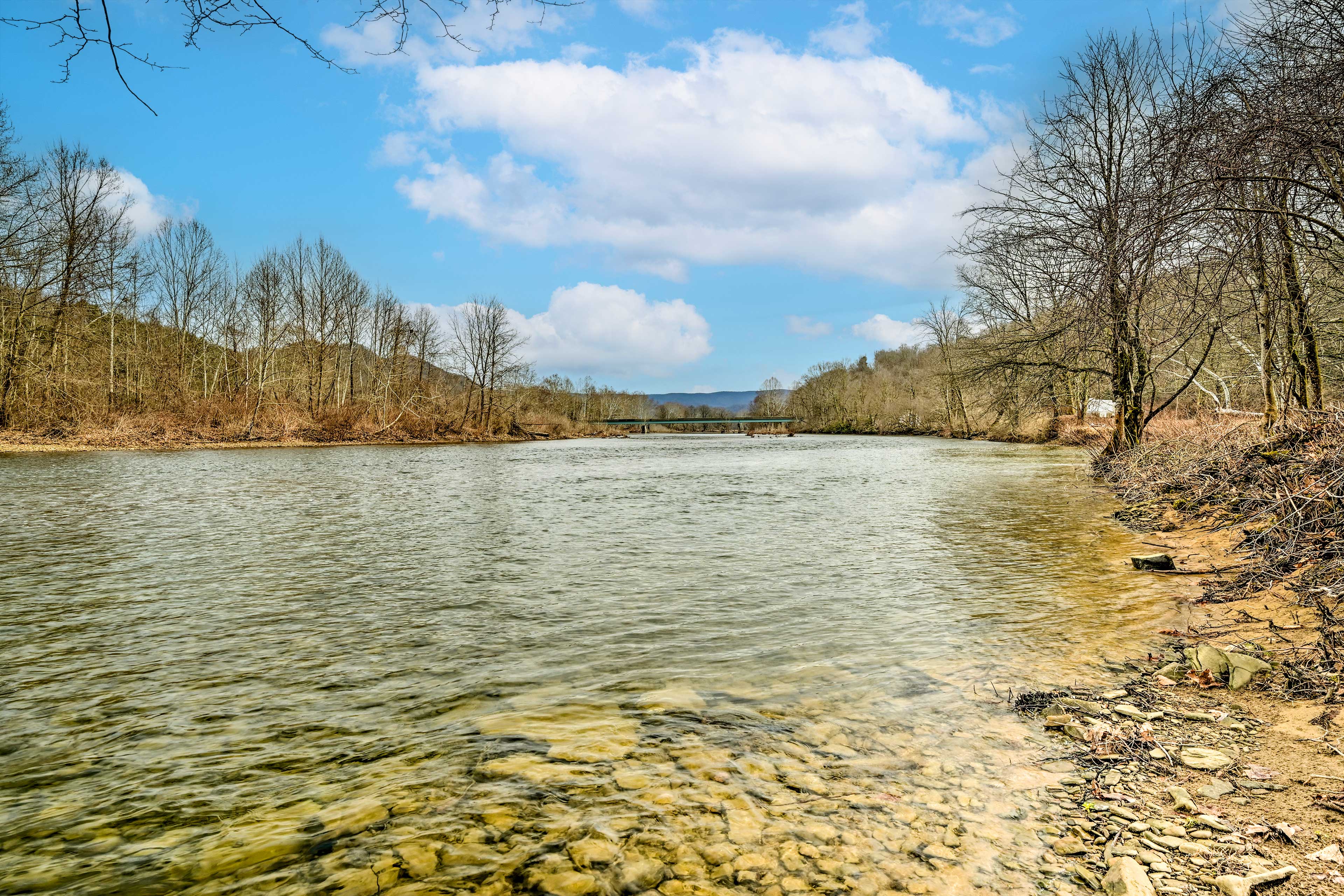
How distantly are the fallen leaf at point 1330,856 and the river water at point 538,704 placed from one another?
0.84 metres

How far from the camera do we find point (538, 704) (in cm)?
424

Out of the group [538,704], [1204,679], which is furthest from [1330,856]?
[538,704]

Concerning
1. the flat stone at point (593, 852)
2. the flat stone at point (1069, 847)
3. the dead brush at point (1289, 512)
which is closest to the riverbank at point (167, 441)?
the flat stone at point (593, 852)

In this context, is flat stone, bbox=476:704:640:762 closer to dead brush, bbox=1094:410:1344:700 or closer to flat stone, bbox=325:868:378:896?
flat stone, bbox=325:868:378:896

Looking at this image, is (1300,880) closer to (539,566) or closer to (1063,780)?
(1063,780)

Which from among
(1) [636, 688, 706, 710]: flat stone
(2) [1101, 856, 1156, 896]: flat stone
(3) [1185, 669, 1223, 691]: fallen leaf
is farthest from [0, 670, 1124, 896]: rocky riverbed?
(3) [1185, 669, 1223, 691]: fallen leaf

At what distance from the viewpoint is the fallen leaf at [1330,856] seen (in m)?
2.38

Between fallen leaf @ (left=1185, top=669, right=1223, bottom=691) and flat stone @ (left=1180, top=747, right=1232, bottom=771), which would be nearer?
flat stone @ (left=1180, top=747, right=1232, bottom=771)

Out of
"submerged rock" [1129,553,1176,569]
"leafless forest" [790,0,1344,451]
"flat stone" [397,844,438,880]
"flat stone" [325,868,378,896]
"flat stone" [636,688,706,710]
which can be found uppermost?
"leafless forest" [790,0,1344,451]

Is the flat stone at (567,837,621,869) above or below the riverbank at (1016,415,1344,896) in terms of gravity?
below

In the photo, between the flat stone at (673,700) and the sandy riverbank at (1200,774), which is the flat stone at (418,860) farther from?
the sandy riverbank at (1200,774)

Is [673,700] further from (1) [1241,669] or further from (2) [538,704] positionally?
(1) [1241,669]

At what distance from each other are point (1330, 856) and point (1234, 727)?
51.8 inches

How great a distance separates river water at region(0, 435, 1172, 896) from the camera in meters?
2.68
